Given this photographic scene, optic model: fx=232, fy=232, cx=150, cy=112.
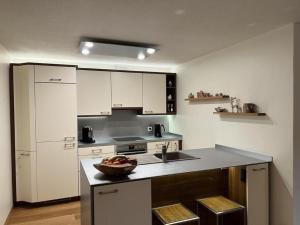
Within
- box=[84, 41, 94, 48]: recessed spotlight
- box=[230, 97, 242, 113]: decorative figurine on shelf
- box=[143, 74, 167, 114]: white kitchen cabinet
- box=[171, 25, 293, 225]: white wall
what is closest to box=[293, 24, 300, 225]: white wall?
box=[171, 25, 293, 225]: white wall

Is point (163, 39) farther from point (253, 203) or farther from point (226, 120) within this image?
point (253, 203)

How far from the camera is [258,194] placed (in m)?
2.47

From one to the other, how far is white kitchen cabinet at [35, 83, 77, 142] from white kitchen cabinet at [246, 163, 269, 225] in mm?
2547

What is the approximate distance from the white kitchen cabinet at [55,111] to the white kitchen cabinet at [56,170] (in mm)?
140

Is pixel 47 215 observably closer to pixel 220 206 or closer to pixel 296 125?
pixel 220 206

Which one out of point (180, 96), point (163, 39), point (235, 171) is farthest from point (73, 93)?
point (235, 171)

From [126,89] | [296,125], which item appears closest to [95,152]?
[126,89]

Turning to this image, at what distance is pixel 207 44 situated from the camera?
2990 millimetres

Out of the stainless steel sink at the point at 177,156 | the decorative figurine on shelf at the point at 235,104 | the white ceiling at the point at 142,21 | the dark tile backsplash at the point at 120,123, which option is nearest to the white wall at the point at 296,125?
the white ceiling at the point at 142,21

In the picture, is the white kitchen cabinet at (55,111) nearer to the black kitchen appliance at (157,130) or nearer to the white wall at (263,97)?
the black kitchen appliance at (157,130)

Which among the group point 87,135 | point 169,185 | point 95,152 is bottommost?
point 169,185

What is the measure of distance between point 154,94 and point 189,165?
2.24m

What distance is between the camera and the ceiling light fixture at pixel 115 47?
8.91ft

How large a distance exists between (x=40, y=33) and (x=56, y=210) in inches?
95.7
